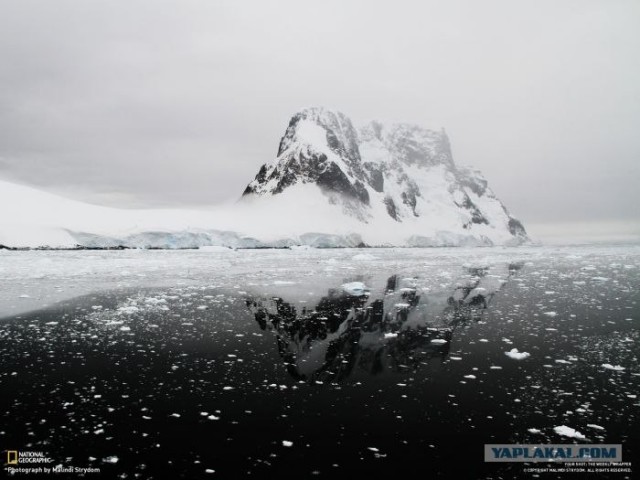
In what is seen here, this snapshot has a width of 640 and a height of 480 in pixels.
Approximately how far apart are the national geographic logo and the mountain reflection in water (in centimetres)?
324

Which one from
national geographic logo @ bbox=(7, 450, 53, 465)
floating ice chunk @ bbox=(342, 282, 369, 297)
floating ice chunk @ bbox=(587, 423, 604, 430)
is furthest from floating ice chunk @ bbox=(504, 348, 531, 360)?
floating ice chunk @ bbox=(342, 282, 369, 297)

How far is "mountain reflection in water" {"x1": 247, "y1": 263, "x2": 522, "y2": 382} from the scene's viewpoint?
6.94m

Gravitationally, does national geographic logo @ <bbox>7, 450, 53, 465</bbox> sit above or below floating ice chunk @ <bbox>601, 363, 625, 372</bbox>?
below

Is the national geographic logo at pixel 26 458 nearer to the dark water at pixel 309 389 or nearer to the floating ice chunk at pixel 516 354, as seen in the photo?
the dark water at pixel 309 389

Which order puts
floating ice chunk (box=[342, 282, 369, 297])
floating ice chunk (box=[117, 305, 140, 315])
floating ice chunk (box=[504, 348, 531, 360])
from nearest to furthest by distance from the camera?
floating ice chunk (box=[504, 348, 531, 360]) → floating ice chunk (box=[117, 305, 140, 315]) → floating ice chunk (box=[342, 282, 369, 297])

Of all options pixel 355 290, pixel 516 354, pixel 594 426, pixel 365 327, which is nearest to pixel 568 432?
pixel 594 426

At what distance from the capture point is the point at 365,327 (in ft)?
31.1

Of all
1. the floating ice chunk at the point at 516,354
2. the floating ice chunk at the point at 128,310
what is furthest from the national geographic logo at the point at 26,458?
the floating ice chunk at the point at 128,310

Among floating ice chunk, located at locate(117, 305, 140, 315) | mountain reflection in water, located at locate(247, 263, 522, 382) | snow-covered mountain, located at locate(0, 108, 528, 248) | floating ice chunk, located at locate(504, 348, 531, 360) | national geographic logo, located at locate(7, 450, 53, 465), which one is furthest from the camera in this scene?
snow-covered mountain, located at locate(0, 108, 528, 248)

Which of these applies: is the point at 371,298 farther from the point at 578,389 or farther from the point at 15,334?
the point at 15,334

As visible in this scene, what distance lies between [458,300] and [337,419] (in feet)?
30.7

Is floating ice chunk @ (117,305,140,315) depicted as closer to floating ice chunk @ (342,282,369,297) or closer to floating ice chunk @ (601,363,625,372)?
floating ice chunk @ (342,282,369,297)

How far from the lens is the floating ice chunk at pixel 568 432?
442cm

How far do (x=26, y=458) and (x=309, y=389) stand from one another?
10.5 ft
